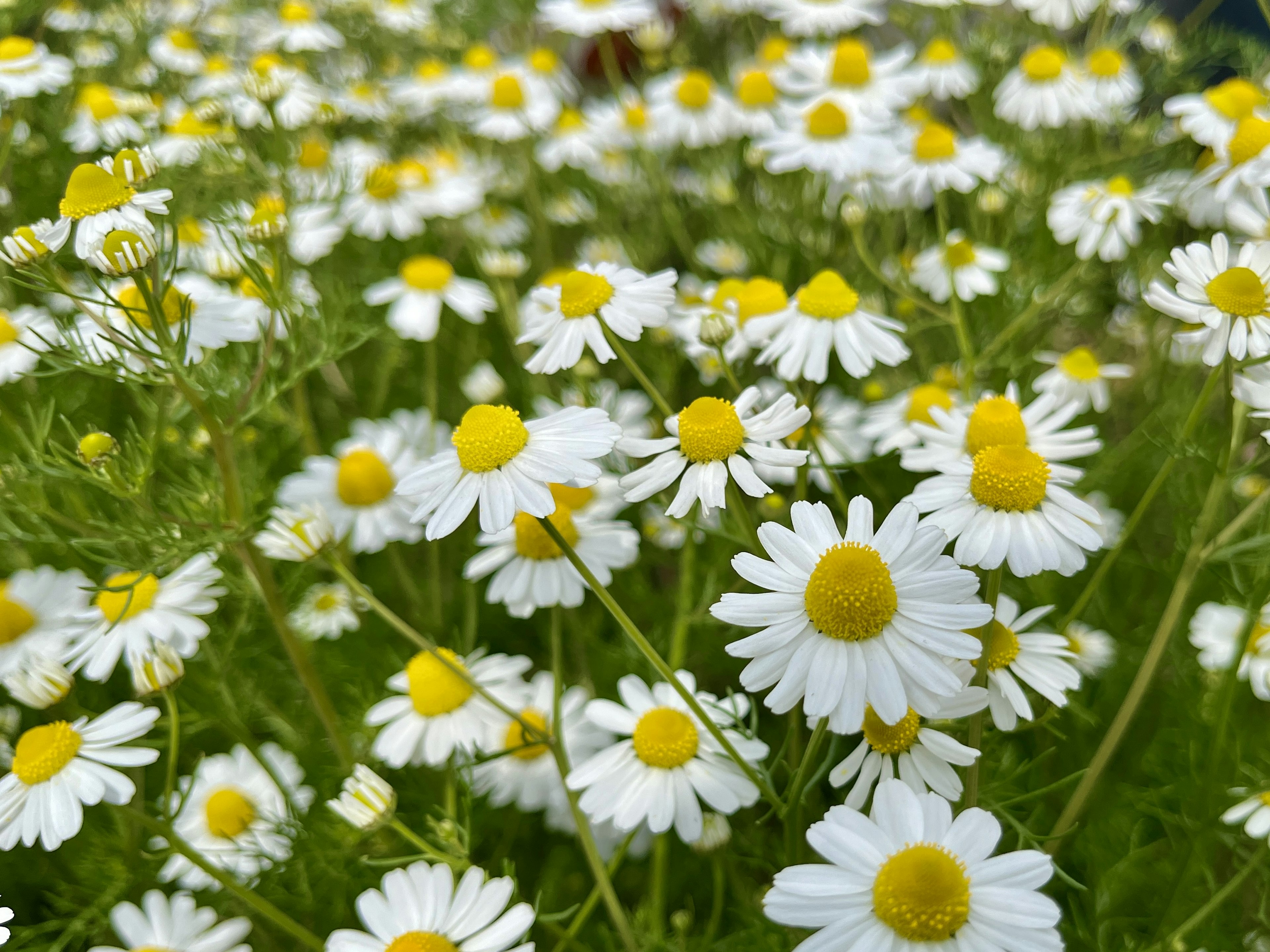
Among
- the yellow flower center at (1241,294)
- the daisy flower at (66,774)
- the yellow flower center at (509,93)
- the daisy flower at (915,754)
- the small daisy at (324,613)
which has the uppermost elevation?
the yellow flower center at (1241,294)

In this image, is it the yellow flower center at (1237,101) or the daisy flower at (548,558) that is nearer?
the daisy flower at (548,558)

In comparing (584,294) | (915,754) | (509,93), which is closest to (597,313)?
(584,294)

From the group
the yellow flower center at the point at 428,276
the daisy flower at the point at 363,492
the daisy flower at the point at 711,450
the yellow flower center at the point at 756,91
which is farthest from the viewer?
the yellow flower center at the point at 756,91

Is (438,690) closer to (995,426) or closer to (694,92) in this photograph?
(995,426)

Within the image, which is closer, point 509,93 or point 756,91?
point 756,91

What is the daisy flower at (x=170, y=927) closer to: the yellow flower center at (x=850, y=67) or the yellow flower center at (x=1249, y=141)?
the yellow flower center at (x=1249, y=141)

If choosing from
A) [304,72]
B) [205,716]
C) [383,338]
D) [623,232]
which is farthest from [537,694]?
[304,72]

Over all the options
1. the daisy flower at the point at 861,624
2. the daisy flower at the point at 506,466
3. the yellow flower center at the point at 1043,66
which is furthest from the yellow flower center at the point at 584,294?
the yellow flower center at the point at 1043,66
